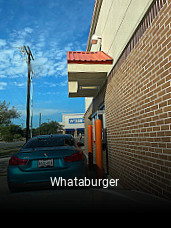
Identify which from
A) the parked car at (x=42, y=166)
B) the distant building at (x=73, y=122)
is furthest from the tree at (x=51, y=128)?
the parked car at (x=42, y=166)

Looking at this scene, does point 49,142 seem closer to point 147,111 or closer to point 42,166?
point 42,166

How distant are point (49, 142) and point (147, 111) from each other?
8.63ft

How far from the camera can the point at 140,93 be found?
367cm

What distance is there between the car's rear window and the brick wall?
1.45m

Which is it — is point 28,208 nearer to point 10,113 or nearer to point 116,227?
point 116,227

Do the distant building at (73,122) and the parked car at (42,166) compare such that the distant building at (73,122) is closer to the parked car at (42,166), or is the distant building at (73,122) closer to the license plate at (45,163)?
the parked car at (42,166)

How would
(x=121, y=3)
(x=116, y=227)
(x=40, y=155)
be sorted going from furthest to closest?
(x=121, y=3)
(x=40, y=155)
(x=116, y=227)

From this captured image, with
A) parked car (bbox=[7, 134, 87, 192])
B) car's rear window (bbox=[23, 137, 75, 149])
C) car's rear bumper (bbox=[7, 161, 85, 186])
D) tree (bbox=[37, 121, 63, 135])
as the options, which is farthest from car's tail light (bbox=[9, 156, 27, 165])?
tree (bbox=[37, 121, 63, 135])

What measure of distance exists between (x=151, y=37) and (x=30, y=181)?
3.57 m

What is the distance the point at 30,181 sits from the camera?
3852 mm

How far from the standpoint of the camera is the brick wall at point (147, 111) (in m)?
2.72

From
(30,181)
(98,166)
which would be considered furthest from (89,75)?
(30,181)

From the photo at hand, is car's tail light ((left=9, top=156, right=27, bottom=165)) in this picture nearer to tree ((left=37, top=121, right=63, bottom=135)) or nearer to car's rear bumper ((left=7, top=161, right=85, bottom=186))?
car's rear bumper ((left=7, top=161, right=85, bottom=186))

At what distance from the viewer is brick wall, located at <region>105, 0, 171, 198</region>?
2724 millimetres
